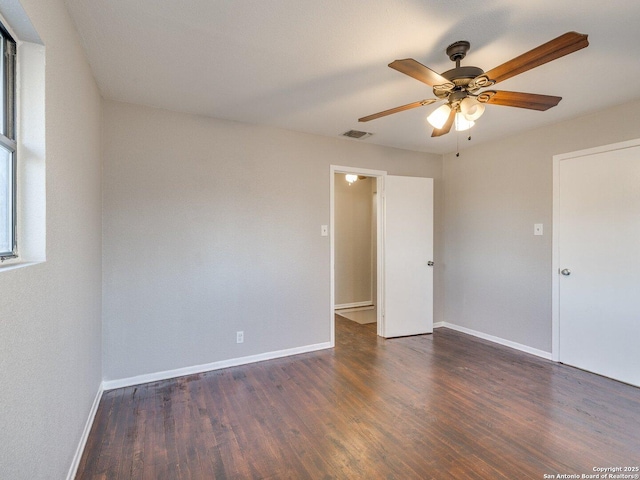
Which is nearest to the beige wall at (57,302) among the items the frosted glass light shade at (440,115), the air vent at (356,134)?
the frosted glass light shade at (440,115)

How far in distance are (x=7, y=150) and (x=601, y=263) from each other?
13.7ft

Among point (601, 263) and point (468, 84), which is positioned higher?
point (468, 84)

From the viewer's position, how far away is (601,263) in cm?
292

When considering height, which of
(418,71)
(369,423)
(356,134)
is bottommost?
(369,423)

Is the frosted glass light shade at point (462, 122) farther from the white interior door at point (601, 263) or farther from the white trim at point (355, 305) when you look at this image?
the white trim at point (355, 305)

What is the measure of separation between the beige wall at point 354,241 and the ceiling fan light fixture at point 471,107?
12.0ft

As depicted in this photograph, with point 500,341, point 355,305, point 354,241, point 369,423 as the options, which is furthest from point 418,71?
point 355,305

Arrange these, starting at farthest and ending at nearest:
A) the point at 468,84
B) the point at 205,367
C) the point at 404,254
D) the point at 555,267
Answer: the point at 404,254
the point at 555,267
the point at 205,367
the point at 468,84

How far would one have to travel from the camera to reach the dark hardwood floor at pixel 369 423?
5.81ft

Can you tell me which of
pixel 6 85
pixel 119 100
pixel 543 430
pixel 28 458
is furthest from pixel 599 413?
pixel 119 100

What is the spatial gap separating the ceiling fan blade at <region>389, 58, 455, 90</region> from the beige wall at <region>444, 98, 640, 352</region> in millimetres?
2129

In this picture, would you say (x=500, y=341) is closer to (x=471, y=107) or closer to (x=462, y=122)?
(x=462, y=122)

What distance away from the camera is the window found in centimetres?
112

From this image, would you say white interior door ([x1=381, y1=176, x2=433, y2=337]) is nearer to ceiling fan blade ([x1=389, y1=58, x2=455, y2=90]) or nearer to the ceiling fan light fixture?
the ceiling fan light fixture
